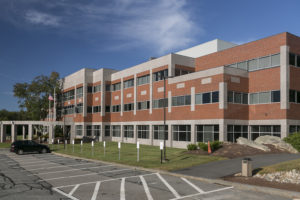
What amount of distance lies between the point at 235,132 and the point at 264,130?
3396 millimetres

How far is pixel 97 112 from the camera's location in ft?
177

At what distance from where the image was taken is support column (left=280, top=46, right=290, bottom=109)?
98.7 ft

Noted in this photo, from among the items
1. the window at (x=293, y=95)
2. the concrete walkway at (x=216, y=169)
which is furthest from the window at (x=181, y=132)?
the concrete walkway at (x=216, y=169)

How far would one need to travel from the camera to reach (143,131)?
43.8 m

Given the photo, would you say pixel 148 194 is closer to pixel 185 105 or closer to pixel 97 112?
pixel 185 105

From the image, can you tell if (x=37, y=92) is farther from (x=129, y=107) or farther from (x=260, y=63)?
(x=260, y=63)

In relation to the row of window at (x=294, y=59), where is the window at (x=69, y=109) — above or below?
below

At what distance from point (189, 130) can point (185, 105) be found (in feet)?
10.2

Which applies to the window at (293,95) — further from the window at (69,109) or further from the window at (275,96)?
the window at (69,109)

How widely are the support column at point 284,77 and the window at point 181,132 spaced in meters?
10.8

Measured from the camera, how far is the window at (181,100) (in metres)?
34.6

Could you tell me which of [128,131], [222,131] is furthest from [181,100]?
[128,131]

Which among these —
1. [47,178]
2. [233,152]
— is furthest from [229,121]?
[47,178]

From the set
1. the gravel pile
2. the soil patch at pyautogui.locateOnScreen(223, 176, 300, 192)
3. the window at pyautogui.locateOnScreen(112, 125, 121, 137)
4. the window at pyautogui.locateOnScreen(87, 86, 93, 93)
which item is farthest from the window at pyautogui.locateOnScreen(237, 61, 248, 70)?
the window at pyautogui.locateOnScreen(87, 86, 93, 93)
